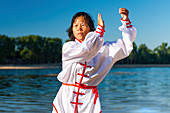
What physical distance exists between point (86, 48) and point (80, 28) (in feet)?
1.33

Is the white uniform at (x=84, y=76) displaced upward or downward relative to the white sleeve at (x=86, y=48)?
downward

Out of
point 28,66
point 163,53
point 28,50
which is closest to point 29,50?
point 28,50

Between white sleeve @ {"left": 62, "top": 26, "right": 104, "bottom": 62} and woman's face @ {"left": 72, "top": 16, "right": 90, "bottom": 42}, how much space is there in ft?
0.68

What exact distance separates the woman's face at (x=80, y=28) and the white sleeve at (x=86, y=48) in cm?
21

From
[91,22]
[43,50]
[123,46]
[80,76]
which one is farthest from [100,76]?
[43,50]

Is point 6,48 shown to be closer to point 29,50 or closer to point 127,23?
point 29,50

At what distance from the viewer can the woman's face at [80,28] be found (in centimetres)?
244

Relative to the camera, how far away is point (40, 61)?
253 ft

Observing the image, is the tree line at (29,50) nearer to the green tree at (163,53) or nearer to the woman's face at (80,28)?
the green tree at (163,53)

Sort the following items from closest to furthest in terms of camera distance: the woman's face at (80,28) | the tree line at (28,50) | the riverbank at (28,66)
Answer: the woman's face at (80,28) → the riverbank at (28,66) → the tree line at (28,50)

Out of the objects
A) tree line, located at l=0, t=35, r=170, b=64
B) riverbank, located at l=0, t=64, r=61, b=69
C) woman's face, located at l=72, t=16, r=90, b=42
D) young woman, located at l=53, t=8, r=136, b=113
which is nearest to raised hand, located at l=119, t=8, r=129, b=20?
young woman, located at l=53, t=8, r=136, b=113

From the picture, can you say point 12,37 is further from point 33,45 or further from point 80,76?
point 80,76

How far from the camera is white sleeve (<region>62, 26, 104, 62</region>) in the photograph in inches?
82.7

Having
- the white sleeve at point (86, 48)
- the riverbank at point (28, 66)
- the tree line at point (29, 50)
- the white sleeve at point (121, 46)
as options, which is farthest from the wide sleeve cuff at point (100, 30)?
the tree line at point (29, 50)
